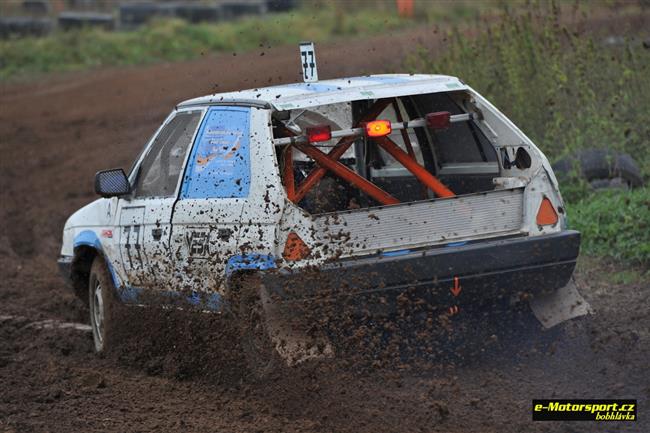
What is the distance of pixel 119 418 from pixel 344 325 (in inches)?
51.1

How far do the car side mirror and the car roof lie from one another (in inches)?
31.8

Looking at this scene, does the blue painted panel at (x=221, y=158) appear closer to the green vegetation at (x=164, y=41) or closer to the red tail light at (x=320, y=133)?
the red tail light at (x=320, y=133)

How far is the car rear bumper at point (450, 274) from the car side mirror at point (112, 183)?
1774 millimetres

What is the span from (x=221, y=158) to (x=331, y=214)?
84cm

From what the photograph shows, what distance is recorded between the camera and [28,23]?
108 ft

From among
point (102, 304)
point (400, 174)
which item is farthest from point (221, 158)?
point (102, 304)

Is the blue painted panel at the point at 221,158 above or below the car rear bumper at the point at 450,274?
above

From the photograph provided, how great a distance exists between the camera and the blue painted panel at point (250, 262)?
6402 millimetres

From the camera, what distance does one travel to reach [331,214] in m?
6.47

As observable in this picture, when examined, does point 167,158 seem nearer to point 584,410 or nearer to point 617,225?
point 584,410

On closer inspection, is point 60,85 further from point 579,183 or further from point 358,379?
point 358,379

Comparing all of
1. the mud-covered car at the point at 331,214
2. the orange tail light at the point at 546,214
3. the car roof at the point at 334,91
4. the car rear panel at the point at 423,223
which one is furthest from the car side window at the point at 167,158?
the orange tail light at the point at 546,214

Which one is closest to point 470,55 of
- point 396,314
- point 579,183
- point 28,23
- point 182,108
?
point 579,183

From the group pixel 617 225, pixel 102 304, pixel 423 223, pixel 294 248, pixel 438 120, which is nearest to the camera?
pixel 294 248
